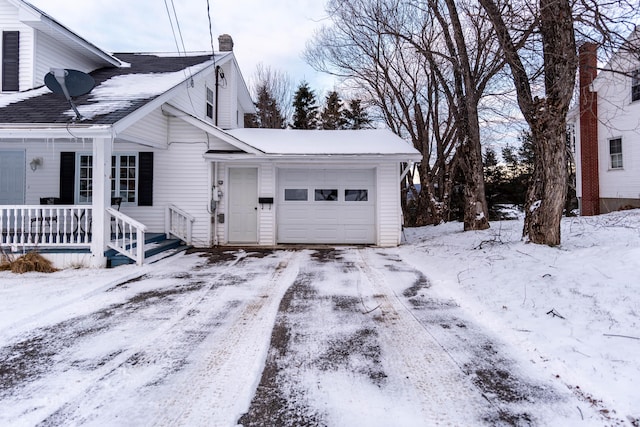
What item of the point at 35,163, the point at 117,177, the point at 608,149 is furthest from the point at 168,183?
the point at 608,149

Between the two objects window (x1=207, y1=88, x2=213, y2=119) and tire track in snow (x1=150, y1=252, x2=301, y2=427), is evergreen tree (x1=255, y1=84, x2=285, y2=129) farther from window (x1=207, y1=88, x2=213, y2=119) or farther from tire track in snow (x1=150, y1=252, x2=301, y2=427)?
tire track in snow (x1=150, y1=252, x2=301, y2=427)

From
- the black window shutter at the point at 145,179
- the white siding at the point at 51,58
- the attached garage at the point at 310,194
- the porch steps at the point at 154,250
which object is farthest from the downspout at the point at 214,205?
the white siding at the point at 51,58

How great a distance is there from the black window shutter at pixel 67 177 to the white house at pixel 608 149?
1500 cm

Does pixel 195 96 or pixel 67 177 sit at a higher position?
pixel 195 96

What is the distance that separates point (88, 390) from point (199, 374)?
0.73 meters

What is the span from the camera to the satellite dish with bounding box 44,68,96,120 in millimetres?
6162

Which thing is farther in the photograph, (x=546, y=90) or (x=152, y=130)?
(x=152, y=130)

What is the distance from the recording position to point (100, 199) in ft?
21.0

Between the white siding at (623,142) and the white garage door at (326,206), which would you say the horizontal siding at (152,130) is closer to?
the white garage door at (326,206)

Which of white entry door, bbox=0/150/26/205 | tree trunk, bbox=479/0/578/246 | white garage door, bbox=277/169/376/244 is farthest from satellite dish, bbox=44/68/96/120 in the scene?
tree trunk, bbox=479/0/578/246

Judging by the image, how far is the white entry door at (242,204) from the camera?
Answer: 985 cm

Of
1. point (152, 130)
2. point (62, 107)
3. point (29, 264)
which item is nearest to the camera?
point (29, 264)

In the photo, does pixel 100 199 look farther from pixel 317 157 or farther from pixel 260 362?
pixel 260 362

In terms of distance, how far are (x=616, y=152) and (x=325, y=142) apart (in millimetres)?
10540
